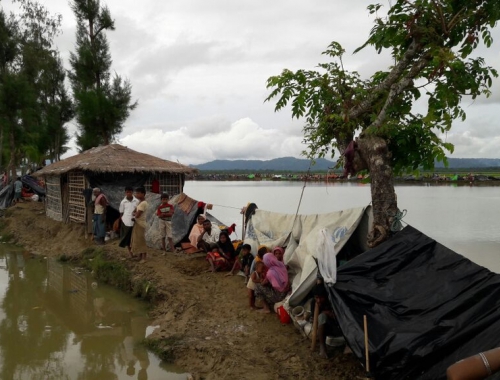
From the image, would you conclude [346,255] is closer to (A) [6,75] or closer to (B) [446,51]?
(B) [446,51]

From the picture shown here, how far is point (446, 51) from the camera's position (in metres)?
4.74

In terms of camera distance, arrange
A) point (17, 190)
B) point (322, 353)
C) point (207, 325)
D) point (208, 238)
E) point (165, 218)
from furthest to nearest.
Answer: point (17, 190), point (165, 218), point (208, 238), point (207, 325), point (322, 353)

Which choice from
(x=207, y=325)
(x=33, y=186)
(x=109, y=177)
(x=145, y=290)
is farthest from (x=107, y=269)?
(x=33, y=186)

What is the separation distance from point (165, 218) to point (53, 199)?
7900mm

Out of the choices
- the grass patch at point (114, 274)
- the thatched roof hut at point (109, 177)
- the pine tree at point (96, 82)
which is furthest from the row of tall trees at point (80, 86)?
the grass patch at point (114, 274)

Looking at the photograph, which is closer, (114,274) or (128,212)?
(114,274)

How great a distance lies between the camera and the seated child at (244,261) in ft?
24.8

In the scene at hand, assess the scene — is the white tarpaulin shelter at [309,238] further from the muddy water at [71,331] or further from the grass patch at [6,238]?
the grass patch at [6,238]

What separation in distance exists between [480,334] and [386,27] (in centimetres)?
379

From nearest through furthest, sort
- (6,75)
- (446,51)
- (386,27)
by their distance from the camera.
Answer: (446,51), (386,27), (6,75)

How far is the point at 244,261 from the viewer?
25.3ft

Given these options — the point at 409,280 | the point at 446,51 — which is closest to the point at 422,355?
the point at 409,280

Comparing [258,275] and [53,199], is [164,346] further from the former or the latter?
[53,199]

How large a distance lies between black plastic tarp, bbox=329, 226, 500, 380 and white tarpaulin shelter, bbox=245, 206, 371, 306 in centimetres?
36
